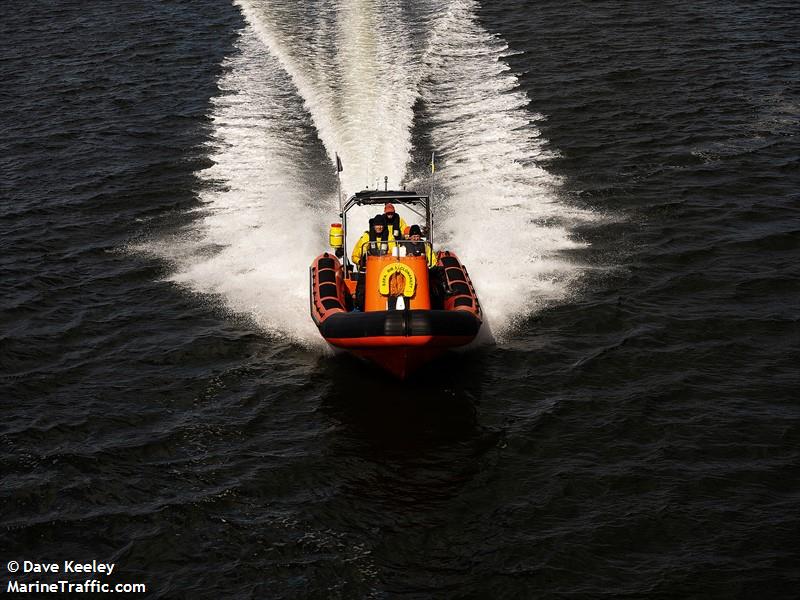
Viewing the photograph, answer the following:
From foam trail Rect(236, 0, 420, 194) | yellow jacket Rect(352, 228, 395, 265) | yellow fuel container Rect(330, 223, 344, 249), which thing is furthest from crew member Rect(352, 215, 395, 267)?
foam trail Rect(236, 0, 420, 194)

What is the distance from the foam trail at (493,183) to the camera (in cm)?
1838

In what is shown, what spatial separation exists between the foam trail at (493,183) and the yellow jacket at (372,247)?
2132 millimetres

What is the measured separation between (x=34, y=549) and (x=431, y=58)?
67.8ft

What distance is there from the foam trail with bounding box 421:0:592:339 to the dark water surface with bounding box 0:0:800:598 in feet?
1.96

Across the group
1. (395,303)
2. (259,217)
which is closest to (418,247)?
(395,303)

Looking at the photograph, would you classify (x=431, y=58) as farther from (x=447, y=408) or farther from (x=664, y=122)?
(x=447, y=408)

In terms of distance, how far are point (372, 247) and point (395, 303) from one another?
1749 mm

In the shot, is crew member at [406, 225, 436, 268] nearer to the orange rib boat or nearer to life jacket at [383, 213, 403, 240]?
the orange rib boat

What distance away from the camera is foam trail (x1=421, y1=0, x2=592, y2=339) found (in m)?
18.4

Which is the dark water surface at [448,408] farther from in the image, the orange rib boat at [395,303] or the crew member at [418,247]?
the crew member at [418,247]

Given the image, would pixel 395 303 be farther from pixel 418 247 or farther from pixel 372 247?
pixel 372 247

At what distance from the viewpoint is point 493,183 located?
73.0 ft

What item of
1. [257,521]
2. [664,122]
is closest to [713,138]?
[664,122]

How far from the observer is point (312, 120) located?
84.9 ft
